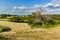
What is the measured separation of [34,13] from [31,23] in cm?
244

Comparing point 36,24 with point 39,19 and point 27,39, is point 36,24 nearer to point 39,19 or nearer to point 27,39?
point 39,19

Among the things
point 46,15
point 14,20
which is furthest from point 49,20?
point 14,20

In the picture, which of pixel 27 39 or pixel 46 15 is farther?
pixel 46 15

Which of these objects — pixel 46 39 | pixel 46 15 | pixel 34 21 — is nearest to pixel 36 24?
pixel 34 21

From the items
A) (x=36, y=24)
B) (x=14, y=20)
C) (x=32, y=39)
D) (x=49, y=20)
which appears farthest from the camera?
(x=14, y=20)

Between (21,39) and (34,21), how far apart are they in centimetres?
1835

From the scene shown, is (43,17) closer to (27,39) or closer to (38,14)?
(38,14)

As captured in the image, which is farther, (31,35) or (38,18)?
(38,18)

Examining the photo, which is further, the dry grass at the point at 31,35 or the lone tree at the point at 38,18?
the lone tree at the point at 38,18

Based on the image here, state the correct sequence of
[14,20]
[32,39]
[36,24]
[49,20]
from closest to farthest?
1. [32,39]
2. [36,24]
3. [49,20]
4. [14,20]

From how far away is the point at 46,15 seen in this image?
45.2m

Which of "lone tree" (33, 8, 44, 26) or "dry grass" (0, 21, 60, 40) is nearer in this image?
"dry grass" (0, 21, 60, 40)

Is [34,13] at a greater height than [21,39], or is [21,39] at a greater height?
[34,13]

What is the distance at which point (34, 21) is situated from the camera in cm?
4366
